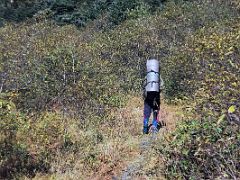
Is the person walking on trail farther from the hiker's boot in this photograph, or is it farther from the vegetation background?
the vegetation background

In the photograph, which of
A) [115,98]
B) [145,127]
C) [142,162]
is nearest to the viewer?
[142,162]

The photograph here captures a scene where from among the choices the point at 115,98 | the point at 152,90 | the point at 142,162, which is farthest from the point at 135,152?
the point at 115,98

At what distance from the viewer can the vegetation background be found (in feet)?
17.5

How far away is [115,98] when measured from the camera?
10359 millimetres

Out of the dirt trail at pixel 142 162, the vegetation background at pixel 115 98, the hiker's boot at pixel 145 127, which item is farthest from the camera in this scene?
the hiker's boot at pixel 145 127

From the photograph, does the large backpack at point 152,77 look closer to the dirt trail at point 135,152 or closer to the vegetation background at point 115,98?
the vegetation background at point 115,98

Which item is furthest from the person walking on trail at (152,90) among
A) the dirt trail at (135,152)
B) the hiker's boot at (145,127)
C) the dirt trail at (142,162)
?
the dirt trail at (142,162)

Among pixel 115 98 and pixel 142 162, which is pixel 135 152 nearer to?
pixel 142 162

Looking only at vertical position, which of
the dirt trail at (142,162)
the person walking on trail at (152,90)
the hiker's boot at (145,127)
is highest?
the person walking on trail at (152,90)

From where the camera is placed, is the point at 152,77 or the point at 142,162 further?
the point at 152,77

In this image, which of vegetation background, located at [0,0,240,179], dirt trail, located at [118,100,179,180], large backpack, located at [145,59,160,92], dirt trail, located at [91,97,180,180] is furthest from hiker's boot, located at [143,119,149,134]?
large backpack, located at [145,59,160,92]

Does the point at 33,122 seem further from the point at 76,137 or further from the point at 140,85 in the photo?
the point at 140,85

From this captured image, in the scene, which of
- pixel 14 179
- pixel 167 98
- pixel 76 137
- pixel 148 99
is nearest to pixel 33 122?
pixel 76 137

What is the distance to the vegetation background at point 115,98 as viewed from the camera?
5.35m
